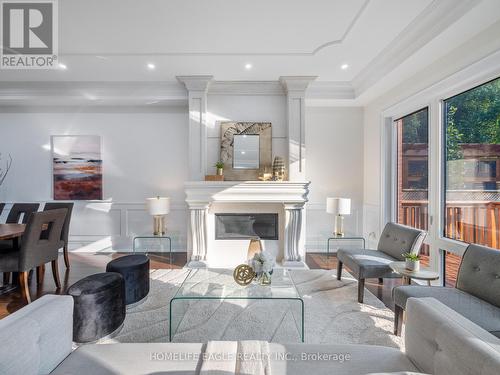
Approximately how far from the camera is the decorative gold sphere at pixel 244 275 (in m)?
2.36

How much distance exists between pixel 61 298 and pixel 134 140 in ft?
12.2

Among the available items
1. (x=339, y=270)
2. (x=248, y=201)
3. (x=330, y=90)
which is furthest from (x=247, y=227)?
(x=330, y=90)

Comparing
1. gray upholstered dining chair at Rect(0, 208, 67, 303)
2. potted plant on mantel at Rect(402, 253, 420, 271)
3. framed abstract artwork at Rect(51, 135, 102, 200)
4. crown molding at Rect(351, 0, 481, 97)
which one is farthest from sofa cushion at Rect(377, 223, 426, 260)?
framed abstract artwork at Rect(51, 135, 102, 200)

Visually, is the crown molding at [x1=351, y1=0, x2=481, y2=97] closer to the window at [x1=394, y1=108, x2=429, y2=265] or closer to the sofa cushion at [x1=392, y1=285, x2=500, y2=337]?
the window at [x1=394, y1=108, x2=429, y2=265]

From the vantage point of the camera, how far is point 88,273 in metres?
3.62

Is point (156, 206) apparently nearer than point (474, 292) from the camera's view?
No

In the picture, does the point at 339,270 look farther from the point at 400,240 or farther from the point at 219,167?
the point at 219,167

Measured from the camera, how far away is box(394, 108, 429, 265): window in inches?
131

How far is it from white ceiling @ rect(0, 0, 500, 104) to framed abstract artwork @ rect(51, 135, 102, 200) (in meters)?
1.11

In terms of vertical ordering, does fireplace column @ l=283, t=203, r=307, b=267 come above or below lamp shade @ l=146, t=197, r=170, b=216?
below

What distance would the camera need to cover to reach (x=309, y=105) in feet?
15.0

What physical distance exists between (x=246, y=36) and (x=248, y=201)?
2171mm

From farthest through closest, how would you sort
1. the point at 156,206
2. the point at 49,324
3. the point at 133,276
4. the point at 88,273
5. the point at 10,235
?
1. the point at 156,206
2. the point at 88,273
3. the point at 10,235
4. the point at 133,276
5. the point at 49,324

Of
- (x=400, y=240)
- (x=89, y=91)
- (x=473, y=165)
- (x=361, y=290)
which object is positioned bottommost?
(x=361, y=290)
